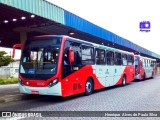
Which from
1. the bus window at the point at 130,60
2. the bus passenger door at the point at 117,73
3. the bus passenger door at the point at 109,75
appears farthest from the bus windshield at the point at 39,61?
the bus window at the point at 130,60

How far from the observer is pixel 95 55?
49.9 ft

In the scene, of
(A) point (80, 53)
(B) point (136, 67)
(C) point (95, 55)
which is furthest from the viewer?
(B) point (136, 67)

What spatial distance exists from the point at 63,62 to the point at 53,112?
3.05 metres

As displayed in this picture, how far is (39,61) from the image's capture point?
38.2 ft

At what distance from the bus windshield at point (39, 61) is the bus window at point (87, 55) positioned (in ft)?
7.59

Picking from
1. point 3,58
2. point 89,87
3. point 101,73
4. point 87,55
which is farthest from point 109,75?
point 3,58

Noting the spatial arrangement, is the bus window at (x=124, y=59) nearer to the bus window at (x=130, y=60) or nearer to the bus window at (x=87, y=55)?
the bus window at (x=130, y=60)

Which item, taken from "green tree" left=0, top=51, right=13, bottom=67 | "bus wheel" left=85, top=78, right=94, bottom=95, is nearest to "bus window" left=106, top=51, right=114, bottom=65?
"bus wheel" left=85, top=78, right=94, bottom=95

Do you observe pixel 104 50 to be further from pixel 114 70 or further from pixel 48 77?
pixel 48 77

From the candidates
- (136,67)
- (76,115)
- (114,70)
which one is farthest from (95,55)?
(136,67)

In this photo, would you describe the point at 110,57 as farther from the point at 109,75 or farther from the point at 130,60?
the point at 130,60

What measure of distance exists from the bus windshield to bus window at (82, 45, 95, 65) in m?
2.31

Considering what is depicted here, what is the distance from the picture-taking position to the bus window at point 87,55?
539 inches

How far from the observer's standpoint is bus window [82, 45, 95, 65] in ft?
44.9
